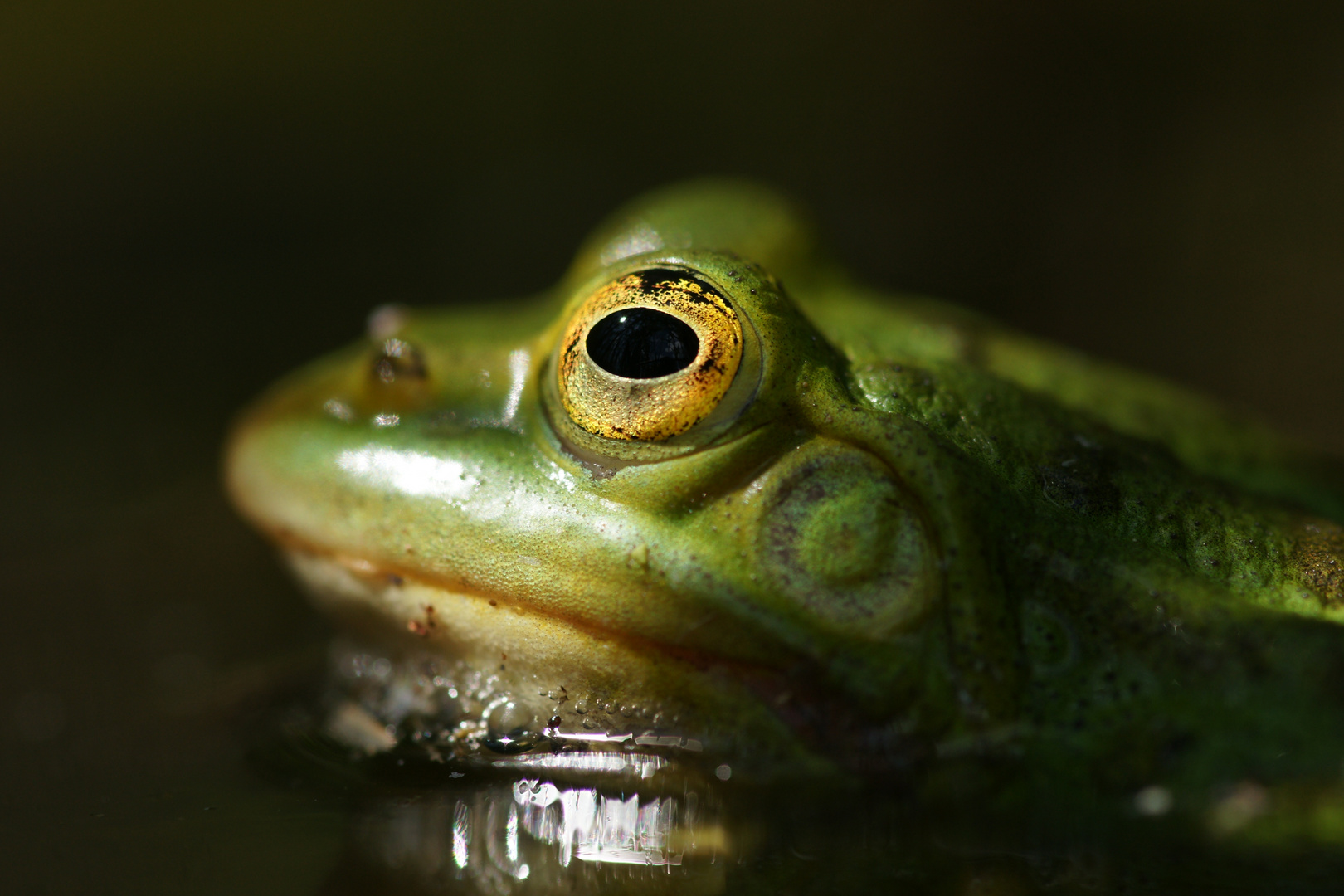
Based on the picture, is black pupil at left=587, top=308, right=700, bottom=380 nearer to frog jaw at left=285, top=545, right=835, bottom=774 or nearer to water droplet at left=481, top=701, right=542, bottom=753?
frog jaw at left=285, top=545, right=835, bottom=774

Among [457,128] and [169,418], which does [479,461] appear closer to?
[169,418]

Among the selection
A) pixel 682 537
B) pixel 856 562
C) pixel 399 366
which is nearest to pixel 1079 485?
pixel 856 562

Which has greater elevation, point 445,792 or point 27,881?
point 445,792

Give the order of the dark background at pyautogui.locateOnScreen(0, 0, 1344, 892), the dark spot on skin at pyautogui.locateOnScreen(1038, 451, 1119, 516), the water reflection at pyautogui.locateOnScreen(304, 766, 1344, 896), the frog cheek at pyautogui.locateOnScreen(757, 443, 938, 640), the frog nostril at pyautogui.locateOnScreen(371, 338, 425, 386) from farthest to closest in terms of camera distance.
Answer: the dark background at pyautogui.locateOnScreen(0, 0, 1344, 892) → the frog nostril at pyautogui.locateOnScreen(371, 338, 425, 386) → the dark spot on skin at pyautogui.locateOnScreen(1038, 451, 1119, 516) → the frog cheek at pyautogui.locateOnScreen(757, 443, 938, 640) → the water reflection at pyautogui.locateOnScreen(304, 766, 1344, 896)

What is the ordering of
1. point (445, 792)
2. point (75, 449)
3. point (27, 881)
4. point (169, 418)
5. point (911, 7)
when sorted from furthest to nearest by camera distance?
point (911, 7)
point (169, 418)
point (75, 449)
point (445, 792)
point (27, 881)

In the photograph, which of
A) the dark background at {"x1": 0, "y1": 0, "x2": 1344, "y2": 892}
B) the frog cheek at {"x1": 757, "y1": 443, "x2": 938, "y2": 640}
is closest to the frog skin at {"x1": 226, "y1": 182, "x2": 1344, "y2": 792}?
the frog cheek at {"x1": 757, "y1": 443, "x2": 938, "y2": 640}

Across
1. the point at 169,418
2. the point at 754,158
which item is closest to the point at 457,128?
the point at 754,158
